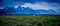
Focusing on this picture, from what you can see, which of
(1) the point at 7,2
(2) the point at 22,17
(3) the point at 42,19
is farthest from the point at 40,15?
(1) the point at 7,2

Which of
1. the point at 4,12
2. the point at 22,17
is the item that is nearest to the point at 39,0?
the point at 22,17

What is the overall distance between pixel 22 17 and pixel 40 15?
0.30m

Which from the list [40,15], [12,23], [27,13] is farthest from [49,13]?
[12,23]

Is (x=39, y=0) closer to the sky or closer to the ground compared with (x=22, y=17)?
closer to the sky

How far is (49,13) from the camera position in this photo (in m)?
3.20

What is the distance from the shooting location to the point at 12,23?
320 cm

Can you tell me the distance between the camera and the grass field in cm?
319

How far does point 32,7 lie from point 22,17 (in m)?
0.24

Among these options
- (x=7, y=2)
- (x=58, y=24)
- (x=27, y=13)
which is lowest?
(x=58, y=24)

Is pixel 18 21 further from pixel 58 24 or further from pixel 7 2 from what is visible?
pixel 58 24

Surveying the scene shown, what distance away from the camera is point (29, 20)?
3.21 meters

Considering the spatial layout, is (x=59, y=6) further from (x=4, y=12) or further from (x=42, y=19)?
(x=4, y=12)

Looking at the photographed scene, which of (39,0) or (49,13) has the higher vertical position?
(39,0)

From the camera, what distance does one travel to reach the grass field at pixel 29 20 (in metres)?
3.19
